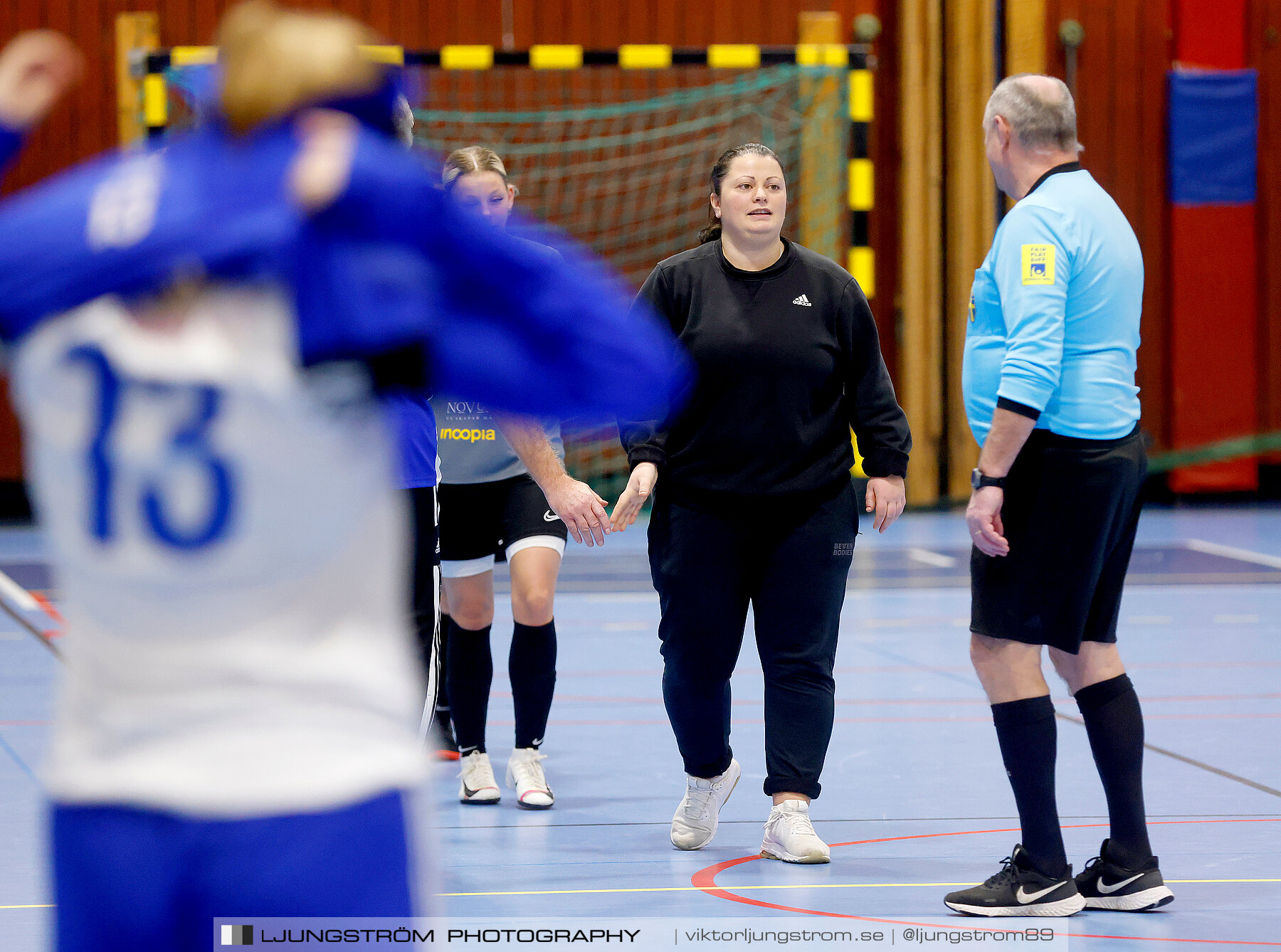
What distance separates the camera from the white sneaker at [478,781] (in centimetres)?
463

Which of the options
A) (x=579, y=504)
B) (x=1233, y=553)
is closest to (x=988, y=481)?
(x=579, y=504)

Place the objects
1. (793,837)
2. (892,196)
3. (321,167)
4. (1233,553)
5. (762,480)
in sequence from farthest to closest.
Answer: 1. (892,196)
2. (1233,553)
3. (762,480)
4. (793,837)
5. (321,167)

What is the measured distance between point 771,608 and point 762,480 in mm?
323

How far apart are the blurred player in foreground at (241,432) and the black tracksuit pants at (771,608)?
103 inches

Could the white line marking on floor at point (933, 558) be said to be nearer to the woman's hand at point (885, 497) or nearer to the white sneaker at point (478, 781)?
the white sneaker at point (478, 781)

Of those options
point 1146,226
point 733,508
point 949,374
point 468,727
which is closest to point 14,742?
point 468,727

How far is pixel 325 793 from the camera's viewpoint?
1.41m

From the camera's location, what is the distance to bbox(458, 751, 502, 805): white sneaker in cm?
463

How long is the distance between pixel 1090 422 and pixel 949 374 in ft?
31.0

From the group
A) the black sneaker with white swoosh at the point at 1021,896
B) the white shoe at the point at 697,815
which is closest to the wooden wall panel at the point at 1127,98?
the white shoe at the point at 697,815

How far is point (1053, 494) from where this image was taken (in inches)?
137

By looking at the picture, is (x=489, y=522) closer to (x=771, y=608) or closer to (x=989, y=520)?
(x=771, y=608)

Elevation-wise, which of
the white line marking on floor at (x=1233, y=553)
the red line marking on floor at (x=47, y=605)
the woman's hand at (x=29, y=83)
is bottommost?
the white line marking on floor at (x=1233, y=553)

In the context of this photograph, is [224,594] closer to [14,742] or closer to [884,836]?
[884,836]
